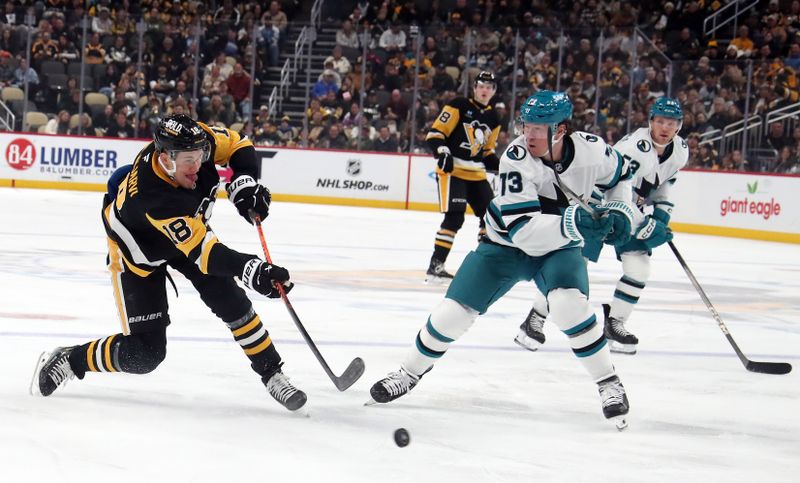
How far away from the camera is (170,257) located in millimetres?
3357

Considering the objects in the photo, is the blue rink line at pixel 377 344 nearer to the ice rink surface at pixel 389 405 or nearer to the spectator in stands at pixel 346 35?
the ice rink surface at pixel 389 405

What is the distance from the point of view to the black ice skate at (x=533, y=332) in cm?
475

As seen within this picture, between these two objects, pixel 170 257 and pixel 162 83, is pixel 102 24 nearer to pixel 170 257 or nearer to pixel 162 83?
pixel 162 83

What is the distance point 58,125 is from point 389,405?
10379mm

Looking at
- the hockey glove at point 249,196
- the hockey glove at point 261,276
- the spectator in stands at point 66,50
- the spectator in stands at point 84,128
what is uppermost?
the hockey glove at point 249,196

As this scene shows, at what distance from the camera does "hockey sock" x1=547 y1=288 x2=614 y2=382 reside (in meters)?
3.40

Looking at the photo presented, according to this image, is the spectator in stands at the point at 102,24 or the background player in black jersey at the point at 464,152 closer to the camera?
the background player in black jersey at the point at 464,152

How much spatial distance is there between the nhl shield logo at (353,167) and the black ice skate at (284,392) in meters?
9.48

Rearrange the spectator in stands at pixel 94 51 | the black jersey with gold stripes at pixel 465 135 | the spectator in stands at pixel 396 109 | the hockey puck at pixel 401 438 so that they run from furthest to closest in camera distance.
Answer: the spectator in stands at pixel 94 51, the spectator in stands at pixel 396 109, the black jersey with gold stripes at pixel 465 135, the hockey puck at pixel 401 438

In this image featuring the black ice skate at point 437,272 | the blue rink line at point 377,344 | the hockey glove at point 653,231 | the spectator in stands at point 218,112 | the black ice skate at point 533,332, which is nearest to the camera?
the hockey glove at point 653,231

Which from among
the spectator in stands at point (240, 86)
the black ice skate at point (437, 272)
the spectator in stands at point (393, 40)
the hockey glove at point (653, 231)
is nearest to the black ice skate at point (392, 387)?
the hockey glove at point (653, 231)

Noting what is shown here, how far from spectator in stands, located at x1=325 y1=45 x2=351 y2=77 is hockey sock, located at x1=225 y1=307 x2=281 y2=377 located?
10.2 meters

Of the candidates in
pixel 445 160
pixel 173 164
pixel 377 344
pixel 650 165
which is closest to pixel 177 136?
pixel 173 164

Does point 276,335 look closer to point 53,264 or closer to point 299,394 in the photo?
point 299,394
